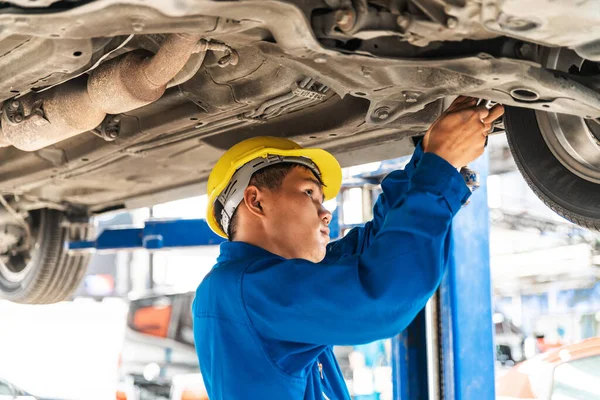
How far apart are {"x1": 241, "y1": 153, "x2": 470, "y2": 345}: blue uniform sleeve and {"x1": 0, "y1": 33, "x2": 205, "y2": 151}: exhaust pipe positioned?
59cm

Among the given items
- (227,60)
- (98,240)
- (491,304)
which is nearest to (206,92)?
(227,60)

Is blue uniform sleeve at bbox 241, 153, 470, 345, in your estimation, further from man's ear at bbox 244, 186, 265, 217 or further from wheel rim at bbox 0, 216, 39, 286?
wheel rim at bbox 0, 216, 39, 286

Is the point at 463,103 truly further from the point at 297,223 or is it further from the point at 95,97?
the point at 95,97

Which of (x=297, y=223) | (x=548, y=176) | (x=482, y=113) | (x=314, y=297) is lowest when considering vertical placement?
(x=314, y=297)

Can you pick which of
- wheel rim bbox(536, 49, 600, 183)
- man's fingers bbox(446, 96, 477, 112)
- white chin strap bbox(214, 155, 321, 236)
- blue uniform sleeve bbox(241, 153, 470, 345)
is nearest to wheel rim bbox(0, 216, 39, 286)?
white chin strap bbox(214, 155, 321, 236)

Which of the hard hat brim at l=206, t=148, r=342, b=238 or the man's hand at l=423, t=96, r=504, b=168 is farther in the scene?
the hard hat brim at l=206, t=148, r=342, b=238

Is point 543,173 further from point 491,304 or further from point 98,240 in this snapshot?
point 98,240

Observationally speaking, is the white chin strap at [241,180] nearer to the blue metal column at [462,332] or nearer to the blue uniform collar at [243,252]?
the blue uniform collar at [243,252]

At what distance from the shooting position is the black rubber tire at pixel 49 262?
4.17m

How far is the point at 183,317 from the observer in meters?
6.66

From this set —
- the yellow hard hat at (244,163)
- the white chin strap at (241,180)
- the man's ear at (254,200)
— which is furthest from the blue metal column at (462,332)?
the man's ear at (254,200)

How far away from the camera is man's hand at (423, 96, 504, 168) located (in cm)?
183

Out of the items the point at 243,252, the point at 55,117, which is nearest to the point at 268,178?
the point at 243,252

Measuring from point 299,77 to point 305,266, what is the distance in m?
0.66
